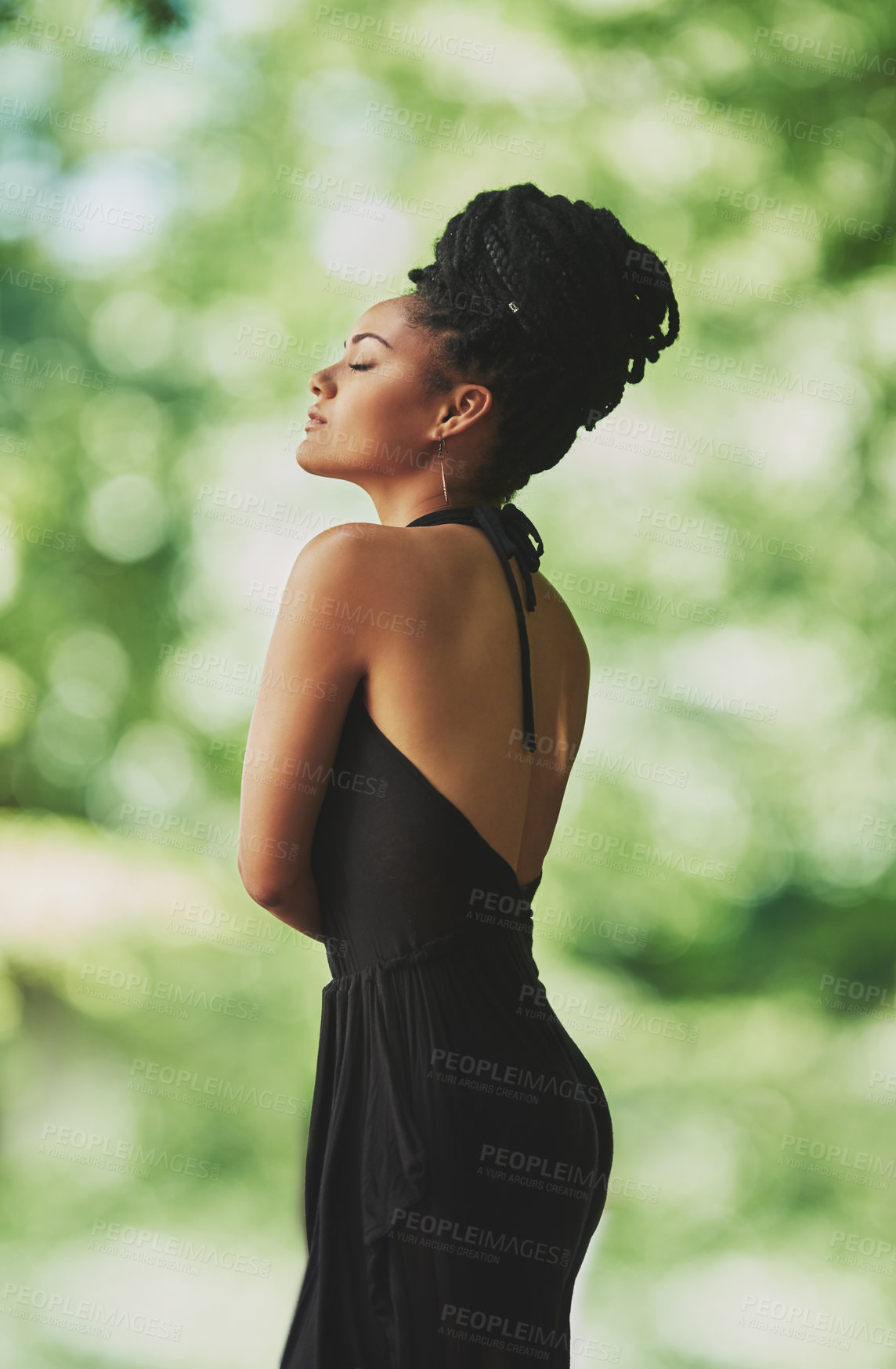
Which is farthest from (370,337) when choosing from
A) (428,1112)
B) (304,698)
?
(428,1112)

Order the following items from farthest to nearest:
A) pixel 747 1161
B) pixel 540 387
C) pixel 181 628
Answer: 1. pixel 181 628
2. pixel 747 1161
3. pixel 540 387

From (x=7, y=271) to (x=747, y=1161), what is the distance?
2375 millimetres

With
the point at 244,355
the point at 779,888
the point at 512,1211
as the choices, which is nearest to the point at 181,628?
the point at 244,355

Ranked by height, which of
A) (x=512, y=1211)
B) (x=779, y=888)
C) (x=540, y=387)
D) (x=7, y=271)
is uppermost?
(x=7, y=271)

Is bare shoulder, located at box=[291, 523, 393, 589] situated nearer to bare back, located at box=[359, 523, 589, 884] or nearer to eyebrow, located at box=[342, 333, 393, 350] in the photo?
bare back, located at box=[359, 523, 589, 884]

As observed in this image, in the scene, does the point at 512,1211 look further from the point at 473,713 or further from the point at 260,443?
the point at 260,443

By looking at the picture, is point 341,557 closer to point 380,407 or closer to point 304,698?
point 304,698

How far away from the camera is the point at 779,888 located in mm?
2645

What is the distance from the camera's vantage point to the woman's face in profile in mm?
1048

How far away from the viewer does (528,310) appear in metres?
1.04

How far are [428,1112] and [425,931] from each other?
120mm

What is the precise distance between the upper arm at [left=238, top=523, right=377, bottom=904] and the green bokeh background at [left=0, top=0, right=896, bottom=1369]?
167cm

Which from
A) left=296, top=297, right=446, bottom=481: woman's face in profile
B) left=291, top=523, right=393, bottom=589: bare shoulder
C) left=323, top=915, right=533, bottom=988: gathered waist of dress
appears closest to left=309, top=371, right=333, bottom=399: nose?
left=296, top=297, right=446, bottom=481: woman's face in profile

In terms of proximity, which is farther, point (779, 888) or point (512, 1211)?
point (779, 888)
